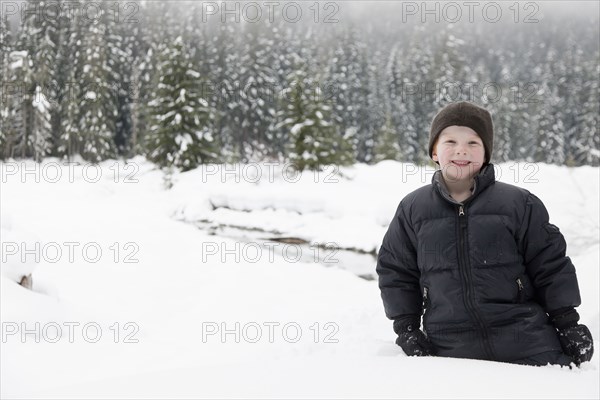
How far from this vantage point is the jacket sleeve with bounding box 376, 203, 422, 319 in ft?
8.14

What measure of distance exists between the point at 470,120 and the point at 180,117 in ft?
76.7

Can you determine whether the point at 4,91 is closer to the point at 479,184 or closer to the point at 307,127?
the point at 307,127

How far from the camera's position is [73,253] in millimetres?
9773

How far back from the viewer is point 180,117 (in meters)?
24.3

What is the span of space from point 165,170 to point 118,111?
19.4 m

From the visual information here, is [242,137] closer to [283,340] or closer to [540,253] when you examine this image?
[283,340]

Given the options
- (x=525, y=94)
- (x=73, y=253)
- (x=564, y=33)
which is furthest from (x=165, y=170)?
(x=564, y=33)

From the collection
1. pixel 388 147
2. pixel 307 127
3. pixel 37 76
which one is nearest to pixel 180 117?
pixel 307 127

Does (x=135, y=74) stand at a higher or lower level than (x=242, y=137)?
higher

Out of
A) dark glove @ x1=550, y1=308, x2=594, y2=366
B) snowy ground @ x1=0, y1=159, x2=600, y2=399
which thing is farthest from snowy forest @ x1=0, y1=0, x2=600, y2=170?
dark glove @ x1=550, y1=308, x2=594, y2=366

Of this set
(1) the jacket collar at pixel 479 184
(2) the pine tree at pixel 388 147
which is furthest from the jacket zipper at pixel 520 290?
(2) the pine tree at pixel 388 147

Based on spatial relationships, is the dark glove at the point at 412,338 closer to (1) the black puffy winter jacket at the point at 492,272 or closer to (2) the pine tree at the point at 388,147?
(1) the black puffy winter jacket at the point at 492,272

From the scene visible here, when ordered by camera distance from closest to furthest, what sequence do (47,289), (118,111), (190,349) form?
(190,349) → (47,289) → (118,111)

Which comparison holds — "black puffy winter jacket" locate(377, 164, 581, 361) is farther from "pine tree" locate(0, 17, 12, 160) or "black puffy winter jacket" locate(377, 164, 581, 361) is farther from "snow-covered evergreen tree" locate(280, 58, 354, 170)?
"pine tree" locate(0, 17, 12, 160)
